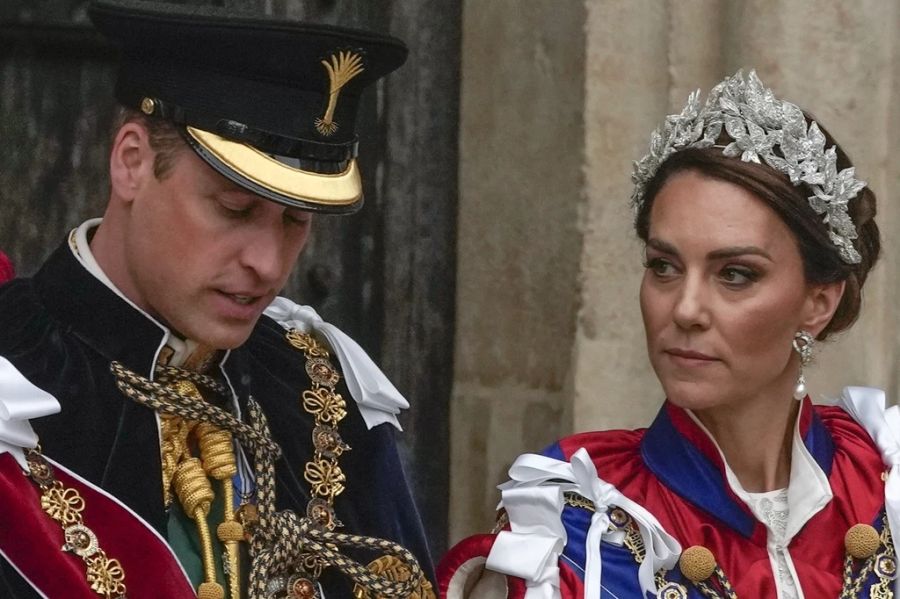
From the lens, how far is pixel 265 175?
2.16 meters

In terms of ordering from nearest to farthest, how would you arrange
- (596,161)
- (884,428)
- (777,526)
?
1. (777,526)
2. (884,428)
3. (596,161)

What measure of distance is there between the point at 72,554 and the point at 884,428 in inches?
51.7

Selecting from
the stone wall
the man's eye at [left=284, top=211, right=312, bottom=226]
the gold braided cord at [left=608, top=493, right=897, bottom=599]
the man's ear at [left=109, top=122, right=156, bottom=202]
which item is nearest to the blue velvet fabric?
the man's ear at [left=109, top=122, right=156, bottom=202]

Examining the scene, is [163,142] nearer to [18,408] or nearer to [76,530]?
[18,408]

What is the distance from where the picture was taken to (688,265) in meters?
2.50

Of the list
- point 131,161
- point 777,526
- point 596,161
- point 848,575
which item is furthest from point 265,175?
point 596,161

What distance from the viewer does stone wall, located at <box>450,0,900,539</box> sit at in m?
3.24

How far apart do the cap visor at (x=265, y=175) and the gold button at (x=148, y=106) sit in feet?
0.22

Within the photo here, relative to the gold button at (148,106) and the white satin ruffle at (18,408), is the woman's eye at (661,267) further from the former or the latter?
the white satin ruffle at (18,408)

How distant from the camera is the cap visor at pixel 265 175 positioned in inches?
84.3

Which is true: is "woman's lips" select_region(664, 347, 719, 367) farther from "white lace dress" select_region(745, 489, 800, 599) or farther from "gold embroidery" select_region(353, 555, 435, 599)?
"gold embroidery" select_region(353, 555, 435, 599)

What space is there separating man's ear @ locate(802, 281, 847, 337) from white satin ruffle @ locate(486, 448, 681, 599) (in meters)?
0.38

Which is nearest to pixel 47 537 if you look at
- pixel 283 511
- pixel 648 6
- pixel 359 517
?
pixel 283 511

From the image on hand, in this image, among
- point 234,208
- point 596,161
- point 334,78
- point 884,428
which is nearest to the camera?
point 234,208
